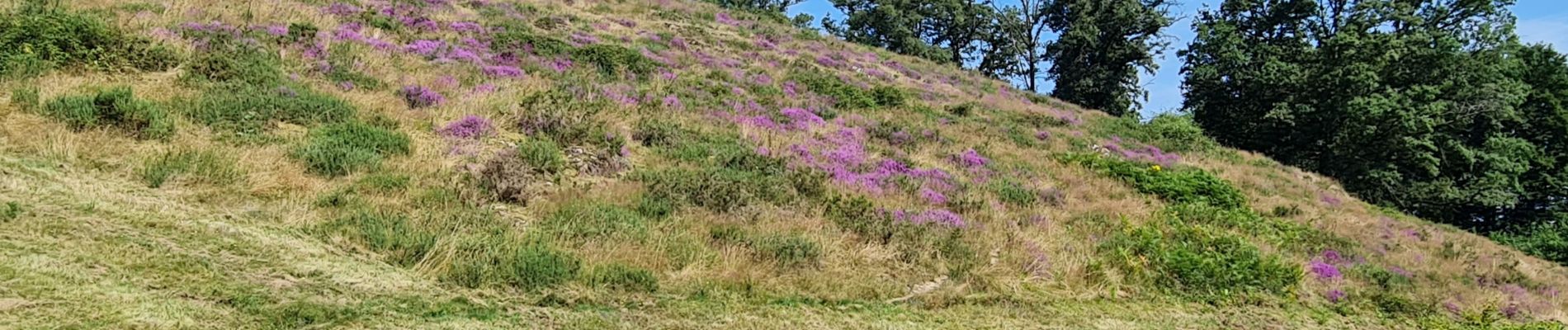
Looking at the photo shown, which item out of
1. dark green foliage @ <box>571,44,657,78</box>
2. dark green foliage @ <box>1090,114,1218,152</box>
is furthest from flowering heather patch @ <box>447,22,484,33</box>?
dark green foliage @ <box>1090,114,1218,152</box>

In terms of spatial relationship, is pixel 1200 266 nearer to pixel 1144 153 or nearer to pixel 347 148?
pixel 347 148

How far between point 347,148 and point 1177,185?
41.9 feet

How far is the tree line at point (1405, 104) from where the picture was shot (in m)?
27.3

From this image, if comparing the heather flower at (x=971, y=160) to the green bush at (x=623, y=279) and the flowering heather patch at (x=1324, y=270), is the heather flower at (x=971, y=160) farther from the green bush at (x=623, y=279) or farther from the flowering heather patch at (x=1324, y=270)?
the green bush at (x=623, y=279)

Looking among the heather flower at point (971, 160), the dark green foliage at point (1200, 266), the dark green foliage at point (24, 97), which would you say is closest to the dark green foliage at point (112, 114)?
the dark green foliage at point (24, 97)

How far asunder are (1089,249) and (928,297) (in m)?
3.13

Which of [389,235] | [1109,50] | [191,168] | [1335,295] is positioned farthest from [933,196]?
[1109,50]

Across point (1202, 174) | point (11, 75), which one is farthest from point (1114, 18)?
point (11, 75)

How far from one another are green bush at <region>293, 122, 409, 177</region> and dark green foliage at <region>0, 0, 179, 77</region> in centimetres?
276

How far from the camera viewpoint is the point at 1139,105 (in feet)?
150

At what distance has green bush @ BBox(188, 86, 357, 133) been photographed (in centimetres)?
762

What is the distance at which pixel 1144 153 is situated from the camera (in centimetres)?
1906

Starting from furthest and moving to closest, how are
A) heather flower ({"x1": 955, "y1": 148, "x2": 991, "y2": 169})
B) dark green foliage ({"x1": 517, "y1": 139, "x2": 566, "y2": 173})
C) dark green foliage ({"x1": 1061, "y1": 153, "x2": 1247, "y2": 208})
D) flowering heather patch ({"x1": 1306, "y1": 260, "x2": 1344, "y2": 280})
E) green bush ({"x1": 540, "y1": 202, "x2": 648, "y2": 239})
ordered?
1. heather flower ({"x1": 955, "y1": 148, "x2": 991, "y2": 169})
2. dark green foliage ({"x1": 1061, "y1": 153, "x2": 1247, "y2": 208})
3. flowering heather patch ({"x1": 1306, "y1": 260, "x2": 1344, "y2": 280})
4. dark green foliage ({"x1": 517, "y1": 139, "x2": 566, "y2": 173})
5. green bush ({"x1": 540, "y1": 202, "x2": 648, "y2": 239})

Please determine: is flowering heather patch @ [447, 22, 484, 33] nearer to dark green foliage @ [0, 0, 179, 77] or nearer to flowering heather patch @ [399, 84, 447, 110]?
flowering heather patch @ [399, 84, 447, 110]
